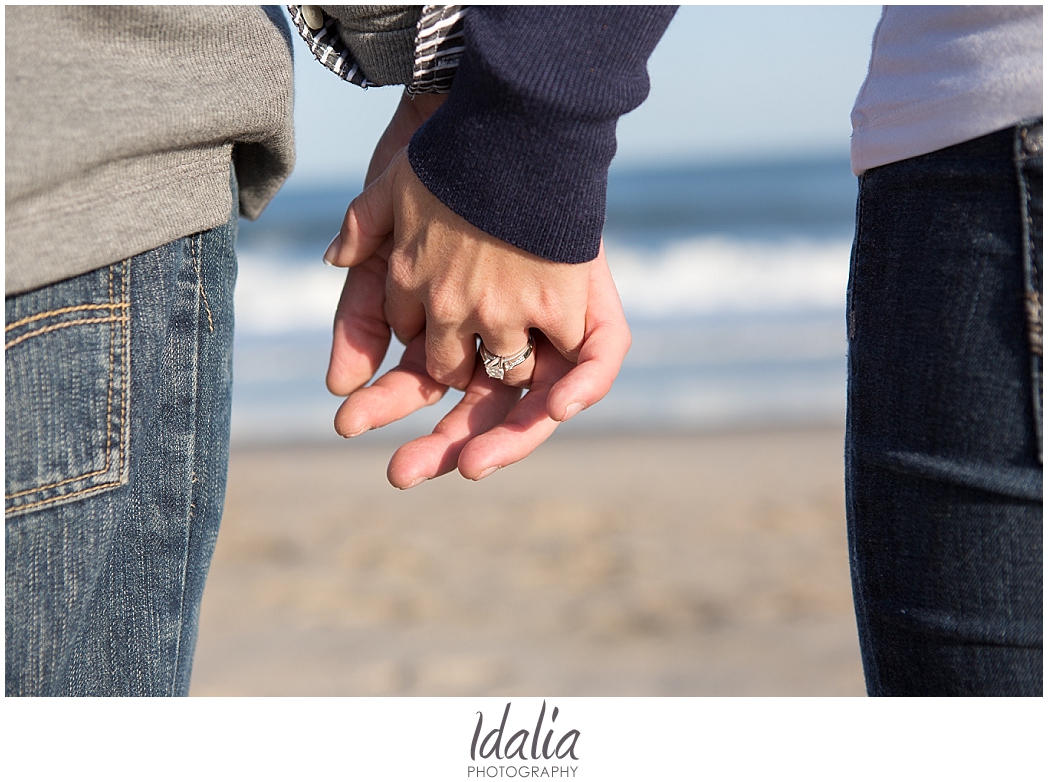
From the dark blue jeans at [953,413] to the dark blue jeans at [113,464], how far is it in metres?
0.76

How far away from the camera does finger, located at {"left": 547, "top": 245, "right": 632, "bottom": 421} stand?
1.05 metres

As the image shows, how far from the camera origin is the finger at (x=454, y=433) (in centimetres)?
117

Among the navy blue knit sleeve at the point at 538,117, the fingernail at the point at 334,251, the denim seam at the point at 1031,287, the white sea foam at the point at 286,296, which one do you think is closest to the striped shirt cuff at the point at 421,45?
the navy blue knit sleeve at the point at 538,117

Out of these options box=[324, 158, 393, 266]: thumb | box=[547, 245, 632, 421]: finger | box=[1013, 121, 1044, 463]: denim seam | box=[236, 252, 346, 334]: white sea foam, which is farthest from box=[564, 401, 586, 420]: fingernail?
box=[236, 252, 346, 334]: white sea foam

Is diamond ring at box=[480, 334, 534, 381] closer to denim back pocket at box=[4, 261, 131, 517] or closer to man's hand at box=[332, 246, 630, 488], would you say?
man's hand at box=[332, 246, 630, 488]

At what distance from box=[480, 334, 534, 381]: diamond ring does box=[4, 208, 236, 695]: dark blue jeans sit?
0.34 meters

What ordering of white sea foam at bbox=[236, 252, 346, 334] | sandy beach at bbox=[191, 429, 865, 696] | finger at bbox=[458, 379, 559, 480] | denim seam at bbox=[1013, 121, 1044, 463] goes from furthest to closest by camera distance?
white sea foam at bbox=[236, 252, 346, 334] < sandy beach at bbox=[191, 429, 865, 696] < finger at bbox=[458, 379, 559, 480] < denim seam at bbox=[1013, 121, 1044, 463]

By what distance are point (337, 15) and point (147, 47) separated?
0.24 meters

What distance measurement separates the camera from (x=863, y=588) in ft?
3.15

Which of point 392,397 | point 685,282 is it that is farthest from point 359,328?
point 685,282

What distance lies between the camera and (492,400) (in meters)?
1.27

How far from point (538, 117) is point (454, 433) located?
506 mm

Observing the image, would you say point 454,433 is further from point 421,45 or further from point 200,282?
point 421,45
